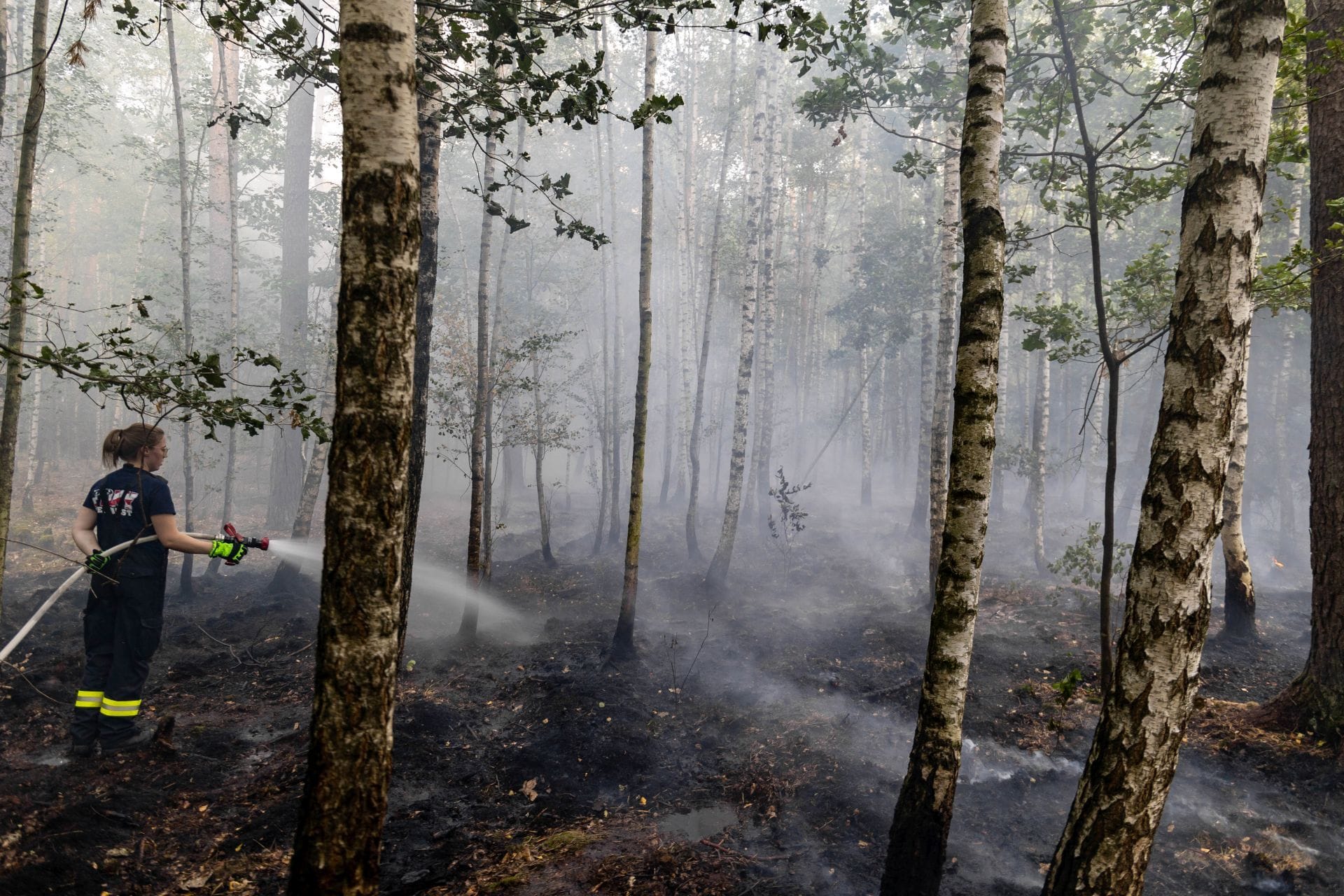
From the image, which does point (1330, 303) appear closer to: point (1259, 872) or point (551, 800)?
point (1259, 872)

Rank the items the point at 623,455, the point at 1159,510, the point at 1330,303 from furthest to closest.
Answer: the point at 623,455
the point at 1330,303
the point at 1159,510

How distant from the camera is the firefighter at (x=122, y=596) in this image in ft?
17.5

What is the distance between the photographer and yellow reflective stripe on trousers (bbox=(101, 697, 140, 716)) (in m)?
5.36

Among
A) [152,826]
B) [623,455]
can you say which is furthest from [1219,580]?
[623,455]

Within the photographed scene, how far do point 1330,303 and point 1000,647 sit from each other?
5.48 m

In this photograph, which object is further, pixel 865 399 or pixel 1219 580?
pixel 865 399

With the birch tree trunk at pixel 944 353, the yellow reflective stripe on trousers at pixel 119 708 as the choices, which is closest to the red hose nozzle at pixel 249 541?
the yellow reflective stripe on trousers at pixel 119 708

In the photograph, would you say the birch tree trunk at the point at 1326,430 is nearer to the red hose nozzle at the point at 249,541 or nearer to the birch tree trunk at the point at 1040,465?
the red hose nozzle at the point at 249,541

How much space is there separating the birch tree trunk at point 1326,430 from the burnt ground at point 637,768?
1.84ft

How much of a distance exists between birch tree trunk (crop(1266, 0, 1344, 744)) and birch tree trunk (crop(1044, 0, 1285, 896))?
403 cm

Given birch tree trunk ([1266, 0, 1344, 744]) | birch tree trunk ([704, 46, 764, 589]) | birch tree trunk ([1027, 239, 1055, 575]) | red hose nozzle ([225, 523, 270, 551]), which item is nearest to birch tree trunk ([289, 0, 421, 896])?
red hose nozzle ([225, 523, 270, 551])

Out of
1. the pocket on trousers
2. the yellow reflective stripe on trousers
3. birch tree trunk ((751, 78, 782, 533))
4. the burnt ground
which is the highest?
birch tree trunk ((751, 78, 782, 533))

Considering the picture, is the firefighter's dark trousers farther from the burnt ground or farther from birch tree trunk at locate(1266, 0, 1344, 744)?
birch tree trunk at locate(1266, 0, 1344, 744)

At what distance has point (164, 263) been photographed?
88.7ft
